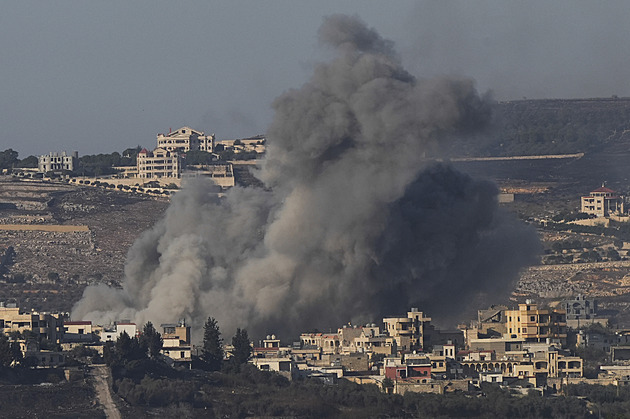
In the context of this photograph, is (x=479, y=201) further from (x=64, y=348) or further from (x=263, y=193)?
(x=64, y=348)

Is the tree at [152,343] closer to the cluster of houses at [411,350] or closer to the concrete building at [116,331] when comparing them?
the cluster of houses at [411,350]

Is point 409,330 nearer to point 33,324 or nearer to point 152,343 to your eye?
point 152,343

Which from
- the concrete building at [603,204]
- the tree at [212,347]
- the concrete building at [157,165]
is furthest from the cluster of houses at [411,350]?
the concrete building at [157,165]

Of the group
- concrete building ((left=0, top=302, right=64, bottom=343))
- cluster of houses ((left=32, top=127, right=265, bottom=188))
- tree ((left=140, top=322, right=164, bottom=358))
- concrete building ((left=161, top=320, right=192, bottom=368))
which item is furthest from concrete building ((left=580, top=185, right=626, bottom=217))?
tree ((left=140, top=322, right=164, bottom=358))

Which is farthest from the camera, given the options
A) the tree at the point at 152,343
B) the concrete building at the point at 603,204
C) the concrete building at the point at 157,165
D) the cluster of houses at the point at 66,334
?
the concrete building at the point at 157,165

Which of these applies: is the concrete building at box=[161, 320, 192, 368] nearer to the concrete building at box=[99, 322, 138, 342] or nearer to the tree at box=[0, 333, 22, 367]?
the concrete building at box=[99, 322, 138, 342]
